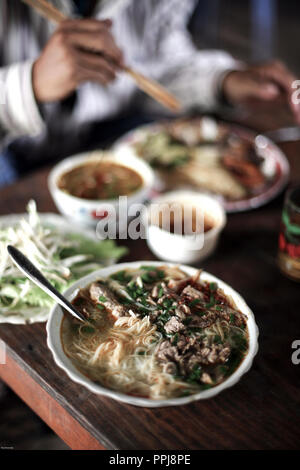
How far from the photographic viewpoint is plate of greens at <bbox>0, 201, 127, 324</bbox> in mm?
1484

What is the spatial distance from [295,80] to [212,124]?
1.58ft

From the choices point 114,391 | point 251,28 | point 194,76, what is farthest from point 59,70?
point 251,28

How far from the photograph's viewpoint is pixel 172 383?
1159mm

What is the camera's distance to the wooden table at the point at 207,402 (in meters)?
1.16

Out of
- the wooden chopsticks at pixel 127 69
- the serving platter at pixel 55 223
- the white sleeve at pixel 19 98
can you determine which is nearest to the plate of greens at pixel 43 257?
the serving platter at pixel 55 223

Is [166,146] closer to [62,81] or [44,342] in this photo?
[62,81]

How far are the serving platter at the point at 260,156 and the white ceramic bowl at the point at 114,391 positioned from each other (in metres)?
0.65

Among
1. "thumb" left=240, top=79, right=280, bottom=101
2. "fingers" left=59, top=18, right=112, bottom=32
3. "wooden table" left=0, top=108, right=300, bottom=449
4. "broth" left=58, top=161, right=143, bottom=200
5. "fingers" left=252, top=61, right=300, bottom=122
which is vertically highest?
"fingers" left=59, top=18, right=112, bottom=32

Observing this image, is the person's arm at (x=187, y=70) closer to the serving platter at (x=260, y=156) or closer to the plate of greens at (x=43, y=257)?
the serving platter at (x=260, y=156)

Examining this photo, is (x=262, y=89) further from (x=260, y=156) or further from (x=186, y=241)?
(x=186, y=241)

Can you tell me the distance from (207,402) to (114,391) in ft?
0.91

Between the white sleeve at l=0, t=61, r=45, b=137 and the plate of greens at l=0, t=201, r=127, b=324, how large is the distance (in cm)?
48

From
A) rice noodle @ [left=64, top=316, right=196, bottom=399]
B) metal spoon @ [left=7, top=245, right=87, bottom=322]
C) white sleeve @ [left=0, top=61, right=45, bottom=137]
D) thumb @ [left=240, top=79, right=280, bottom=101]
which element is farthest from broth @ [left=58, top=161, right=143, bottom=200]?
thumb @ [left=240, top=79, right=280, bottom=101]

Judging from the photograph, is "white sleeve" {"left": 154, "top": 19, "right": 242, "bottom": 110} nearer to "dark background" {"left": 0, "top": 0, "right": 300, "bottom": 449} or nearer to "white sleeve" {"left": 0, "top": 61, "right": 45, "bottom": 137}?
"white sleeve" {"left": 0, "top": 61, "right": 45, "bottom": 137}
